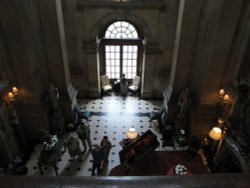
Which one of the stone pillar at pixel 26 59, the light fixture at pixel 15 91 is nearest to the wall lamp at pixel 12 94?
the light fixture at pixel 15 91

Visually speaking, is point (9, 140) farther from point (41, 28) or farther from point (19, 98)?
point (41, 28)

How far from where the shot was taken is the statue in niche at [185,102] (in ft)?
26.5

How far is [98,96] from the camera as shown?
11688mm

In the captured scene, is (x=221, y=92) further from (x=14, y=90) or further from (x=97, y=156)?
(x=14, y=90)

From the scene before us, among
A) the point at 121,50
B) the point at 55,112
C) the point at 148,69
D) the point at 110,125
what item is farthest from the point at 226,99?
the point at 55,112

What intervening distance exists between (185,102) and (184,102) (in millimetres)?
36

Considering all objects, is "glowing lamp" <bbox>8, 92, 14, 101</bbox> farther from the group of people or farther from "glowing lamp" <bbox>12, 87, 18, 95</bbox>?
the group of people

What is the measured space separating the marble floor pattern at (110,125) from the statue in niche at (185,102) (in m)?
1.43

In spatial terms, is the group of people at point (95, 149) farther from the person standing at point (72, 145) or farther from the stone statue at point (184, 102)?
the stone statue at point (184, 102)

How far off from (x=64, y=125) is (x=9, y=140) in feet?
7.75

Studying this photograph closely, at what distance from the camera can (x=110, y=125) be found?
9.69 metres

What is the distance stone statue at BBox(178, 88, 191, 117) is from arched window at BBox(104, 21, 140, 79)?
4.14 metres

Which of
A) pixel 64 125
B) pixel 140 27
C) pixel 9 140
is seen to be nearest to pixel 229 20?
pixel 140 27

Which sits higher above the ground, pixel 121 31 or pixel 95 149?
pixel 121 31
